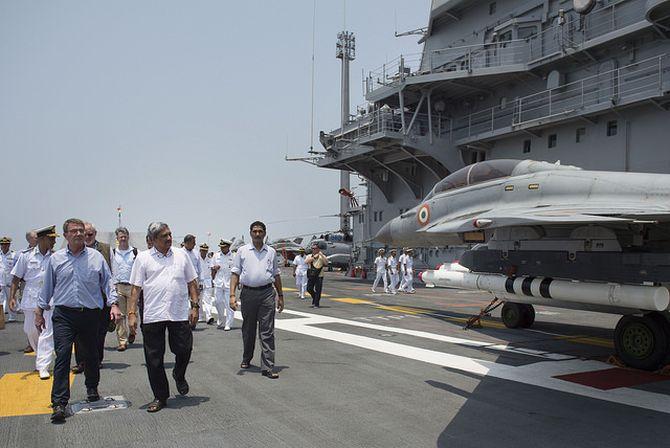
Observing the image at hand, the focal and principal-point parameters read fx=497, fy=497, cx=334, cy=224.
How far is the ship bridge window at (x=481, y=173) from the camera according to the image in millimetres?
10539

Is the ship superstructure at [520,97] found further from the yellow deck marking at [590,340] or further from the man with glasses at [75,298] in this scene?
the man with glasses at [75,298]

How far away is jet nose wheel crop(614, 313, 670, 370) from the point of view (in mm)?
7285

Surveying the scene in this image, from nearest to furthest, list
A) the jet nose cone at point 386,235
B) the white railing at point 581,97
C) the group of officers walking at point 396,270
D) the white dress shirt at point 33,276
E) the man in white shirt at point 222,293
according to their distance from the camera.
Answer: the white dress shirt at point 33,276
the man in white shirt at point 222,293
the jet nose cone at point 386,235
the white railing at point 581,97
the group of officers walking at point 396,270

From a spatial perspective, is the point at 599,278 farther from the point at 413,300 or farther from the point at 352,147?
the point at 352,147

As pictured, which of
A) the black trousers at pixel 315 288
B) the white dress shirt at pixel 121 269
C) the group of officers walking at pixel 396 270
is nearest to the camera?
the white dress shirt at pixel 121 269

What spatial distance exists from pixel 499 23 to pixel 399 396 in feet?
83.4

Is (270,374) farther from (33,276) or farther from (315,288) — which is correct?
(315,288)

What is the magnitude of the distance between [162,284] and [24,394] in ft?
7.78

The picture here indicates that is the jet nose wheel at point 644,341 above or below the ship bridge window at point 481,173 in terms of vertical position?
below

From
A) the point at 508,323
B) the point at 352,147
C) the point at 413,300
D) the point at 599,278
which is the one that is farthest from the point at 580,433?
the point at 352,147

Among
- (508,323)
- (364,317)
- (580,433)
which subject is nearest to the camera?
(580,433)

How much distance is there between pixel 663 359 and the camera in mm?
7277

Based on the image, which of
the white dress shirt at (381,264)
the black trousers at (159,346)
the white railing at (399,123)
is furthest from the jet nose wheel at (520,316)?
the white railing at (399,123)

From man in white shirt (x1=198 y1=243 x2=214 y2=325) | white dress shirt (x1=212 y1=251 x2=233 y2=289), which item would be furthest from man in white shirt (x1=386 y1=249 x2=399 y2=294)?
white dress shirt (x1=212 y1=251 x2=233 y2=289)
